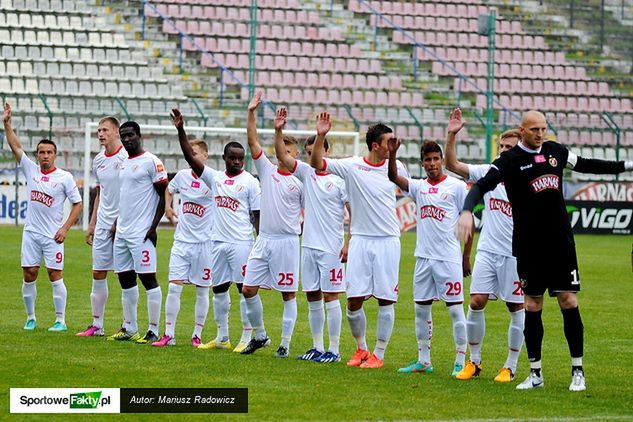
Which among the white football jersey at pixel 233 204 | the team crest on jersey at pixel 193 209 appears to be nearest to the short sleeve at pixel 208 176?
the white football jersey at pixel 233 204

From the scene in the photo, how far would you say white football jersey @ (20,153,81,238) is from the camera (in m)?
14.2

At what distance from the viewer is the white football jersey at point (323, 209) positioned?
1200 centimetres

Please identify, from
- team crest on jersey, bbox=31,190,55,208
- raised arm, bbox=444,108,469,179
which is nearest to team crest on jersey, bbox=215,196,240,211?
team crest on jersey, bbox=31,190,55,208

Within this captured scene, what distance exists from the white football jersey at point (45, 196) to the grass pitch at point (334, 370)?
1.15 m

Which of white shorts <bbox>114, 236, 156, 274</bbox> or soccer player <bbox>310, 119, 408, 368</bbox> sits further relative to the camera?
white shorts <bbox>114, 236, 156, 274</bbox>

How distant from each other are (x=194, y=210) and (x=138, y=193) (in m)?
0.62

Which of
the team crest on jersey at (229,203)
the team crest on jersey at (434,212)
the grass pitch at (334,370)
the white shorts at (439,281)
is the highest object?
the team crest on jersey at (434,212)

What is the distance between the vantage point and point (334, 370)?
36.3 ft

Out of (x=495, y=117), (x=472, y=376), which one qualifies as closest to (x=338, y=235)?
(x=472, y=376)

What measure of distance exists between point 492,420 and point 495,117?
3278 centimetres

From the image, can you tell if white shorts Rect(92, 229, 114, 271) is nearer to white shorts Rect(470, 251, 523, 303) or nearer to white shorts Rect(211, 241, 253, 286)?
white shorts Rect(211, 241, 253, 286)

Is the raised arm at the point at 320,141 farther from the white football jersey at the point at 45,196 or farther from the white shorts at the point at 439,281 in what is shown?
the white football jersey at the point at 45,196

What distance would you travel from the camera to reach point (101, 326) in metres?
13.6

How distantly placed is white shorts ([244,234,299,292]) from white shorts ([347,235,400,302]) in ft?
3.07
